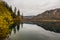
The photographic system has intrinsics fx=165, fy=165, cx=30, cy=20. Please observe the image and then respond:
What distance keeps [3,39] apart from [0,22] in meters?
5.05

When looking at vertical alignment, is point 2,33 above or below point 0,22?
below

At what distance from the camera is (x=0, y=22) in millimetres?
46344

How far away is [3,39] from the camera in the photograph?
4444 centimetres

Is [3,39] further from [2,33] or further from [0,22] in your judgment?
[0,22]

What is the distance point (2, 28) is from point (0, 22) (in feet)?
7.61

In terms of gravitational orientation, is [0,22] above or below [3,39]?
above

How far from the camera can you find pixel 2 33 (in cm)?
4522

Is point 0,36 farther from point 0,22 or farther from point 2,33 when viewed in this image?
point 0,22

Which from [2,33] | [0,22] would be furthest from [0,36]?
[0,22]

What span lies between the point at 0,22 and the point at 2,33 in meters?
3.28

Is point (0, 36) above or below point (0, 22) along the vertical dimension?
below

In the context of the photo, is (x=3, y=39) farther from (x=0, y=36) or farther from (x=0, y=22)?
(x=0, y=22)

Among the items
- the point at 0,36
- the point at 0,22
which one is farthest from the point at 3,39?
the point at 0,22

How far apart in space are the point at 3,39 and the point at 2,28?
118 inches
